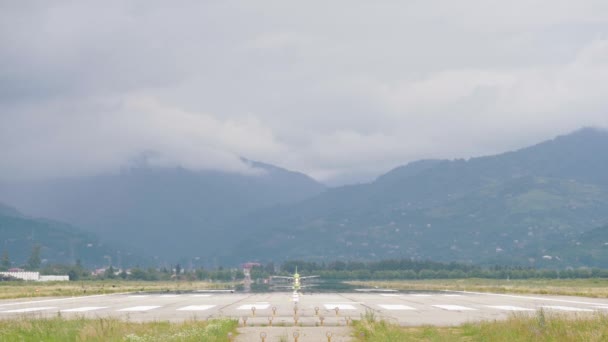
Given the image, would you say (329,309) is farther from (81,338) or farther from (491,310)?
(81,338)

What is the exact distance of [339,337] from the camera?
27250 millimetres

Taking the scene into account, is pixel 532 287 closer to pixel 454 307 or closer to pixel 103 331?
pixel 454 307

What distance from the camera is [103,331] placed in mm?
25938

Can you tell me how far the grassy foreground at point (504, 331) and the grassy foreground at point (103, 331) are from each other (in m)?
5.04

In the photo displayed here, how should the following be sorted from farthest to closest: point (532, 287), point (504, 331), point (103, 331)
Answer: point (532, 287), point (504, 331), point (103, 331)

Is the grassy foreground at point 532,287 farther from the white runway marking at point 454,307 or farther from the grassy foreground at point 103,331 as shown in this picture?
the grassy foreground at point 103,331

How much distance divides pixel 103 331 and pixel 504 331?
13.2 metres

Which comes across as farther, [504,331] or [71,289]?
[71,289]

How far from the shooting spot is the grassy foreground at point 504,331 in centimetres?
2491

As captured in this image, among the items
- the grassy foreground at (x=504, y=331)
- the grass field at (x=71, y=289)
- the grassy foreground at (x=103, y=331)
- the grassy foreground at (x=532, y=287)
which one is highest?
the grass field at (x=71, y=289)

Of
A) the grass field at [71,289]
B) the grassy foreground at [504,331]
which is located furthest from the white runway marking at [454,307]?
the grass field at [71,289]

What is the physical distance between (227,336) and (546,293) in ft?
165

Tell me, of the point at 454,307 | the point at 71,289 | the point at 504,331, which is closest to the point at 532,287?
the point at 71,289

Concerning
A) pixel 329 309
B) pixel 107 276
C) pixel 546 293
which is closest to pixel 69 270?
pixel 107 276
